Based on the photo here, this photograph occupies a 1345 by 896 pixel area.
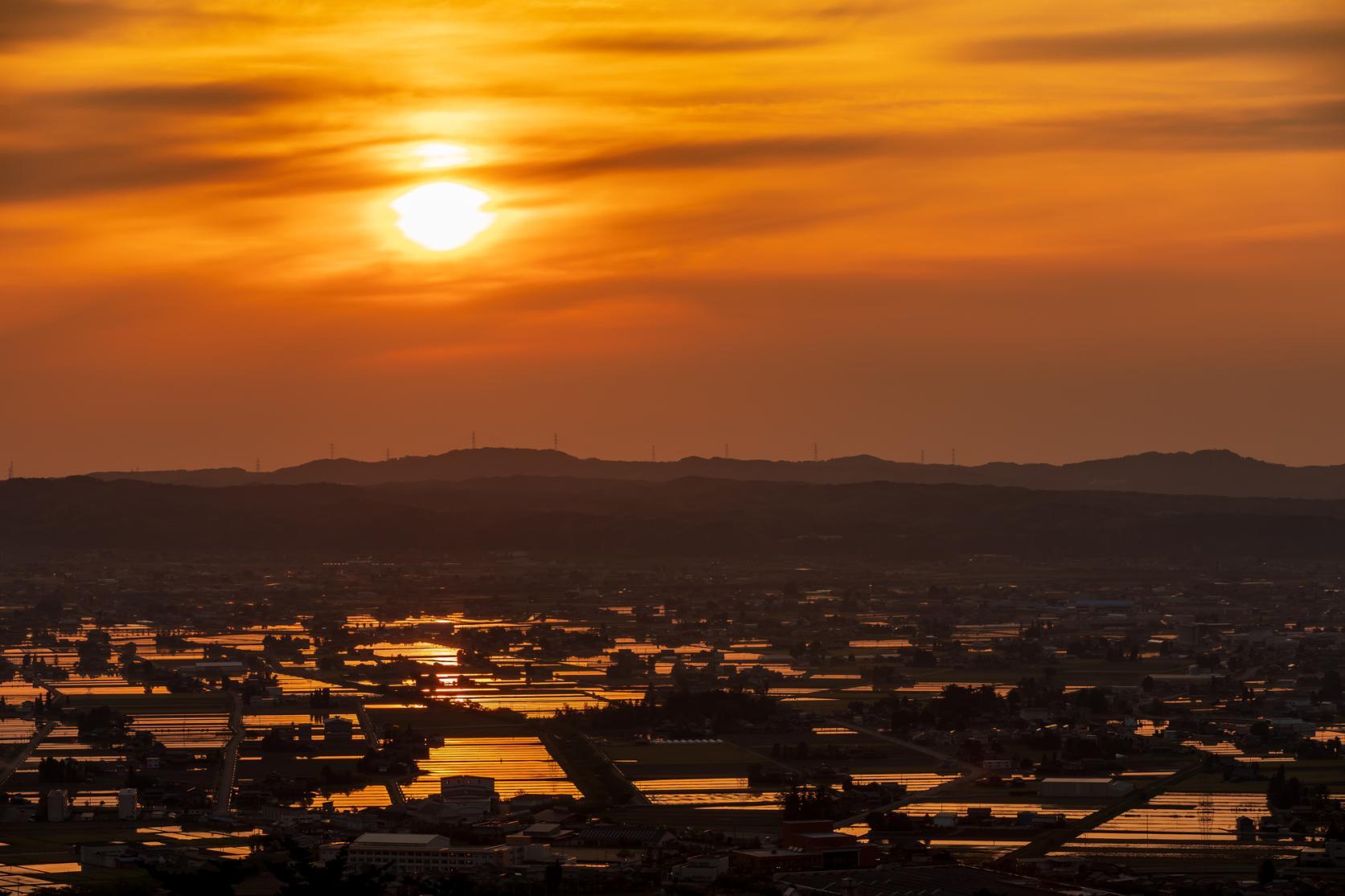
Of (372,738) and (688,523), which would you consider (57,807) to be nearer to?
(372,738)

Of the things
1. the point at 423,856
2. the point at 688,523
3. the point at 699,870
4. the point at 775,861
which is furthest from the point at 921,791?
the point at 688,523

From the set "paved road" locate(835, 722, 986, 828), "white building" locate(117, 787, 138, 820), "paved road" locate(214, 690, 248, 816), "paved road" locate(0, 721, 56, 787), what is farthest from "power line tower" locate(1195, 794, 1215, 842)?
"paved road" locate(0, 721, 56, 787)

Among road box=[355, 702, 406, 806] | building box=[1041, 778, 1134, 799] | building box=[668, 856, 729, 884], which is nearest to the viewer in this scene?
building box=[668, 856, 729, 884]

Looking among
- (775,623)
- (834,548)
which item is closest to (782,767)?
(775,623)

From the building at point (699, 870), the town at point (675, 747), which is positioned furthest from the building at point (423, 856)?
the building at point (699, 870)

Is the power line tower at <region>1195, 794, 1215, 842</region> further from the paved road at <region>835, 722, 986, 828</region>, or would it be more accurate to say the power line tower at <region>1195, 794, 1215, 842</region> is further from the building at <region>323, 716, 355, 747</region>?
the building at <region>323, 716, 355, 747</region>
